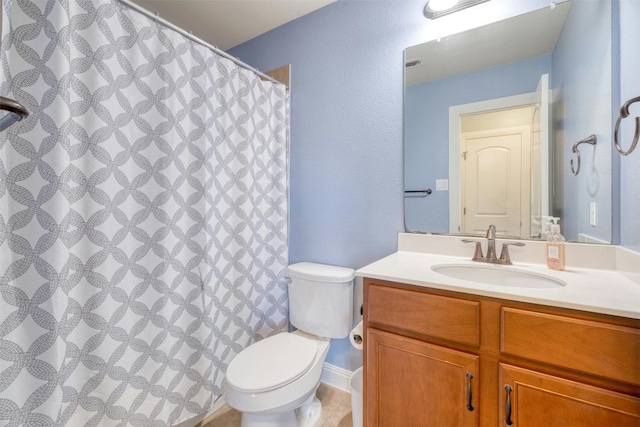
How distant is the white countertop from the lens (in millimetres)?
749

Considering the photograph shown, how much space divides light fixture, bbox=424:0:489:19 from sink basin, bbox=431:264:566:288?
1247 mm

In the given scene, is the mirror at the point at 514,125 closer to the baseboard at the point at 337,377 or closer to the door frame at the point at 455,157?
the door frame at the point at 455,157

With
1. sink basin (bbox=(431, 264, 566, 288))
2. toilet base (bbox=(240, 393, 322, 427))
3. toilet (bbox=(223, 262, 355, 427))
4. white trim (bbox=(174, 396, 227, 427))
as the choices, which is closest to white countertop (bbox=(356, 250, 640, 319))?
sink basin (bbox=(431, 264, 566, 288))

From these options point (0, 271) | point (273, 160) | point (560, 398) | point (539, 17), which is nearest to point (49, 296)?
point (0, 271)

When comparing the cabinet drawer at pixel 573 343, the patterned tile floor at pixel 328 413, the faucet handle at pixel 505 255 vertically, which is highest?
the faucet handle at pixel 505 255

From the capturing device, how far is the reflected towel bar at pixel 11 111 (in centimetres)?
51

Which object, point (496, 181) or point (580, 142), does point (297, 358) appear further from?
point (580, 142)

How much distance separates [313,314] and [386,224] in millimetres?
656

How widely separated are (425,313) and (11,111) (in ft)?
3.90

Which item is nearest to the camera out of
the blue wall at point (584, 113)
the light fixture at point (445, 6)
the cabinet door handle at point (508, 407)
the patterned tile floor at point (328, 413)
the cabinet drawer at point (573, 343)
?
the cabinet drawer at point (573, 343)

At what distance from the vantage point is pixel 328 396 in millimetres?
1676

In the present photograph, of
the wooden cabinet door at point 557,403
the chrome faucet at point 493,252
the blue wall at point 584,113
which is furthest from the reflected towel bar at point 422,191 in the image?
the wooden cabinet door at point 557,403

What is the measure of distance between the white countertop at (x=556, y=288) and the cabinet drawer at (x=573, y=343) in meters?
0.05

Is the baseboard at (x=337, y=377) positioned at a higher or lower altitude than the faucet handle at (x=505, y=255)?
lower
